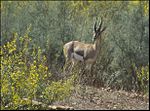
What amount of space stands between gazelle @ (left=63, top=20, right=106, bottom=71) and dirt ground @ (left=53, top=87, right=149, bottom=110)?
7.82ft

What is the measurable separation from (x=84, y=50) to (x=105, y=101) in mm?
4072

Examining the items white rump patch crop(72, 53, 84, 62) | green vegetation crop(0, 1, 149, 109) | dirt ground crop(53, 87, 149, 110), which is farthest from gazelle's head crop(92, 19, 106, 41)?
dirt ground crop(53, 87, 149, 110)

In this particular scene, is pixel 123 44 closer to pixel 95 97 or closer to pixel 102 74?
pixel 102 74

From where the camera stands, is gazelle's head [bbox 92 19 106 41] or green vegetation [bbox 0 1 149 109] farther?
green vegetation [bbox 0 1 149 109]

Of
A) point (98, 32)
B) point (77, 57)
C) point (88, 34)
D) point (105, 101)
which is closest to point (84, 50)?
point (77, 57)

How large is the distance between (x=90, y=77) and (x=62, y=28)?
3011 mm

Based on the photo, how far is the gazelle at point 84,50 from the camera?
1510 cm

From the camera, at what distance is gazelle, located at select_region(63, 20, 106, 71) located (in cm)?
1510

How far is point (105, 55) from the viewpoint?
54.1ft

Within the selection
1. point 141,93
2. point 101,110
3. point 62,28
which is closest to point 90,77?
point 141,93

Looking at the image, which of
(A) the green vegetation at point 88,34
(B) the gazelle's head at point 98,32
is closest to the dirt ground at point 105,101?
(A) the green vegetation at point 88,34

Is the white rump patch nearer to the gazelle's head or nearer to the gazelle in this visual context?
the gazelle

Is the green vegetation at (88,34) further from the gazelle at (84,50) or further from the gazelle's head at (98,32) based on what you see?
the gazelle's head at (98,32)

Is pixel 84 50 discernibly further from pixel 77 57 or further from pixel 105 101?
pixel 105 101
